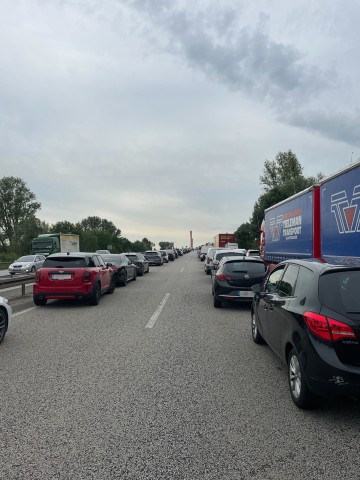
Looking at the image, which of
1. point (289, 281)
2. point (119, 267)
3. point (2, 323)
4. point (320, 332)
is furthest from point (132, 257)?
point (320, 332)

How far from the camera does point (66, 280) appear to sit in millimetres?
11523

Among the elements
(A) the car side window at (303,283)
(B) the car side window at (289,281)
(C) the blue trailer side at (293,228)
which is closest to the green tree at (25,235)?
(C) the blue trailer side at (293,228)

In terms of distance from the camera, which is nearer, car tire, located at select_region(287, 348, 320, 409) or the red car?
car tire, located at select_region(287, 348, 320, 409)

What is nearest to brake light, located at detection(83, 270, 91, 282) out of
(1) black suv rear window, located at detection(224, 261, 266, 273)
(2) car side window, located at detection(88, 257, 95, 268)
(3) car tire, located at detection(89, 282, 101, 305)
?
(3) car tire, located at detection(89, 282, 101, 305)

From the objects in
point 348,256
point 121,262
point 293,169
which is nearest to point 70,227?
point 293,169

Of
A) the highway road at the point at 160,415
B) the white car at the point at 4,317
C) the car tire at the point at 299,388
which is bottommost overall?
the highway road at the point at 160,415

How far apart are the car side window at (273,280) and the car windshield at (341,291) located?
1.57 metres

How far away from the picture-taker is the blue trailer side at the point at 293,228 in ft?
36.0

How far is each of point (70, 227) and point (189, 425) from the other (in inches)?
3639

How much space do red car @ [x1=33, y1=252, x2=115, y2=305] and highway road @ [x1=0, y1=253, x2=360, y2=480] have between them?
3802mm

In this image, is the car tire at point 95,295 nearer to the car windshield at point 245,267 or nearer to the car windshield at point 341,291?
the car windshield at point 245,267

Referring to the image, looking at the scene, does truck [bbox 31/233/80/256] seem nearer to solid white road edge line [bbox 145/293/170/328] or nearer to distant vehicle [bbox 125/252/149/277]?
distant vehicle [bbox 125/252/149/277]

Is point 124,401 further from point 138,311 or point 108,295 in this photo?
point 108,295

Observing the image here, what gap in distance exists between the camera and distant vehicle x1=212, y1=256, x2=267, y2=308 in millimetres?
11164
